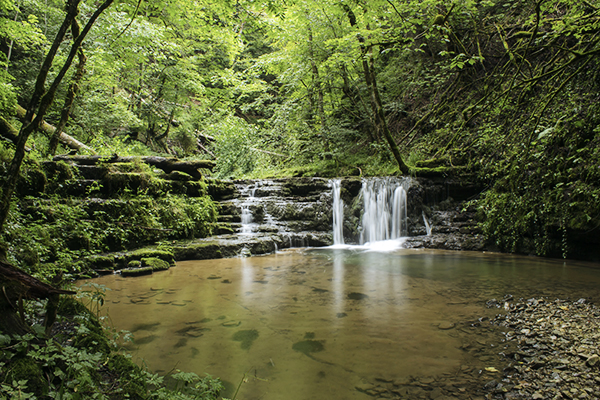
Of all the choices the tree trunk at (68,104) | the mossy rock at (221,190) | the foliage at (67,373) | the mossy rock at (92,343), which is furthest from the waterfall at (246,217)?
the foliage at (67,373)

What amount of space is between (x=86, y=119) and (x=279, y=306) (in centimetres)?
1093

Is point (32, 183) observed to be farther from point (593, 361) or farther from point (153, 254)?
point (593, 361)

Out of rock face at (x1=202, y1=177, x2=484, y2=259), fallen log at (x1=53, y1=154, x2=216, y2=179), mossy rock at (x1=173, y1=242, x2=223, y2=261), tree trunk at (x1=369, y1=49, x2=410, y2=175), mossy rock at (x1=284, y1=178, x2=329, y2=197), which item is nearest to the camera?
mossy rock at (x1=173, y1=242, x2=223, y2=261)

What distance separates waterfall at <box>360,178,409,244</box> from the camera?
10.9m

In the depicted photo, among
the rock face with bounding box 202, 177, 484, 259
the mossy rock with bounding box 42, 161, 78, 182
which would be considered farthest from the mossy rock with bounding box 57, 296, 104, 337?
the rock face with bounding box 202, 177, 484, 259

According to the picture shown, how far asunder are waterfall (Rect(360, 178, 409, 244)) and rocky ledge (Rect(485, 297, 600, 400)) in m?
6.96

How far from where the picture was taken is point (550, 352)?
2.72 m

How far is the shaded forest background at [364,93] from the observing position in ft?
19.6

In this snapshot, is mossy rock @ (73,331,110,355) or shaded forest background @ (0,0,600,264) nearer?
mossy rock @ (73,331,110,355)

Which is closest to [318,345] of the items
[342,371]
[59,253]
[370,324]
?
[342,371]

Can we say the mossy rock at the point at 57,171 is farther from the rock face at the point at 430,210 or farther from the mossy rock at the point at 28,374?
the rock face at the point at 430,210

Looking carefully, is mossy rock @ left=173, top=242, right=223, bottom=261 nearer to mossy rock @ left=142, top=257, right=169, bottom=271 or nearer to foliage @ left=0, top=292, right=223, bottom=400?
mossy rock @ left=142, top=257, right=169, bottom=271

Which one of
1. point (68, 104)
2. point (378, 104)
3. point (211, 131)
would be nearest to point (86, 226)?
point (68, 104)

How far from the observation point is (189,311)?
411cm
